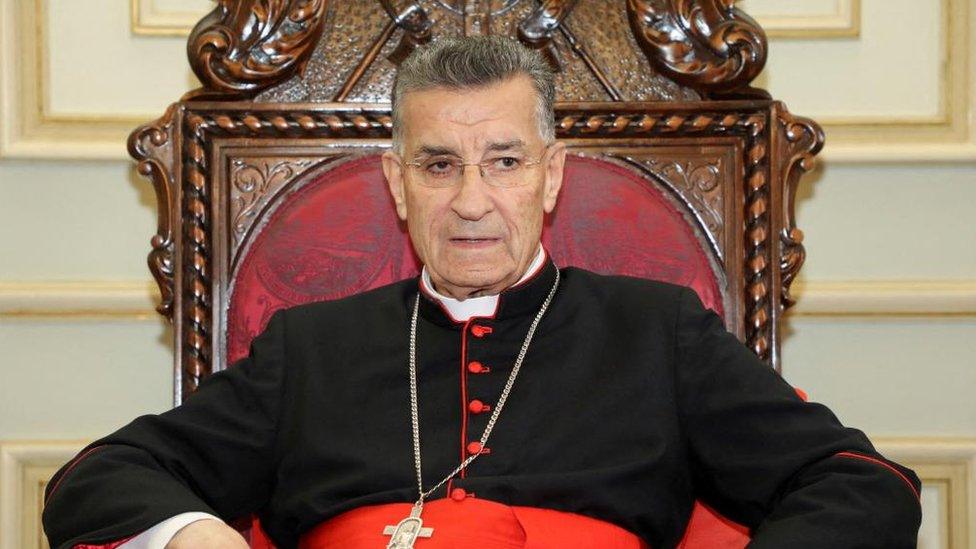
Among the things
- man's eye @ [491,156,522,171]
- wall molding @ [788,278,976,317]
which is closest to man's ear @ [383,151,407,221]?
man's eye @ [491,156,522,171]

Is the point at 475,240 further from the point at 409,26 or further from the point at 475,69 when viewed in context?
the point at 409,26

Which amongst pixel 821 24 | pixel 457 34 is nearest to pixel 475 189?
pixel 457 34

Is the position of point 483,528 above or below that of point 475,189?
below

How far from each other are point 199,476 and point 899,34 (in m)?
2.31

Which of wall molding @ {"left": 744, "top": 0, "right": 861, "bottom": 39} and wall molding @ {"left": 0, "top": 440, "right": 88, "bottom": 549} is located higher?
wall molding @ {"left": 744, "top": 0, "right": 861, "bottom": 39}

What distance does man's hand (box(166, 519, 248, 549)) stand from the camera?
190 cm

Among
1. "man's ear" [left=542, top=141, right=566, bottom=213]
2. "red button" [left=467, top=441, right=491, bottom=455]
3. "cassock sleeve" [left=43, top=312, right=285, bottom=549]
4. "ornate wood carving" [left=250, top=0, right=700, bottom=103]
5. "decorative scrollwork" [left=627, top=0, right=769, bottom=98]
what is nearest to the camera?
"cassock sleeve" [left=43, top=312, right=285, bottom=549]

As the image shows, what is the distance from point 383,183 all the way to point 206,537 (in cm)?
101

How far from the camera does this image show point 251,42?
8.61 ft

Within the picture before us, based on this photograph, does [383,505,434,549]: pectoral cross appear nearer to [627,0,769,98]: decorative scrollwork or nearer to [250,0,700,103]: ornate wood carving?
[250,0,700,103]: ornate wood carving

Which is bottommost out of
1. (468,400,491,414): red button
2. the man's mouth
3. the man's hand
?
the man's hand

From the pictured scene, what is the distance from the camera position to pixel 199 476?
2.29 metres

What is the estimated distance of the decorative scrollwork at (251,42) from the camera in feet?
8.54

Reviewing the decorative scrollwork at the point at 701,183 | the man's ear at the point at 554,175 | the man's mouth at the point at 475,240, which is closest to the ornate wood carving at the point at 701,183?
the decorative scrollwork at the point at 701,183
